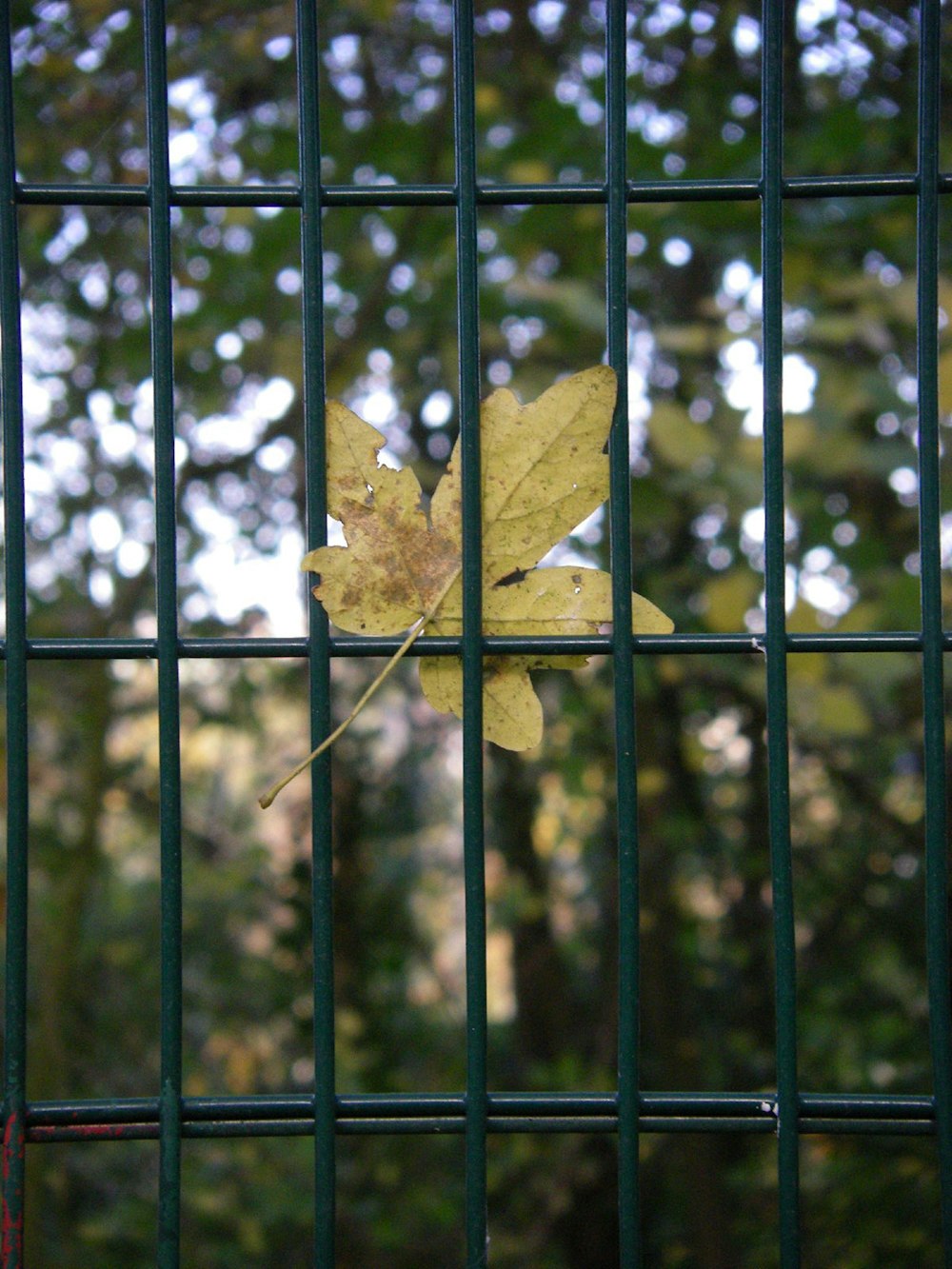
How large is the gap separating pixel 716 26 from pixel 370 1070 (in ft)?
7.72

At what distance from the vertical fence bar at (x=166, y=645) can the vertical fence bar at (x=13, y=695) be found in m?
0.07

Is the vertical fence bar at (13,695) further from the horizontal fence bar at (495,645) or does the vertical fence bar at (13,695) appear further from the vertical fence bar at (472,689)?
the vertical fence bar at (472,689)

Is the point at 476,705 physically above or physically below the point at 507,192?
below

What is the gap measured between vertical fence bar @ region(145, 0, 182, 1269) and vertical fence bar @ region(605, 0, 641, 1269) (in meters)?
0.23

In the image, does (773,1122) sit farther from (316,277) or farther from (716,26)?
(716,26)

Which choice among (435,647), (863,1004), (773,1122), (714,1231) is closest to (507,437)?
(435,647)

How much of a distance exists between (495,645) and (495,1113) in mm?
250

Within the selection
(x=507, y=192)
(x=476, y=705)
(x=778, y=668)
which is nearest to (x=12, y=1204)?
(x=476, y=705)

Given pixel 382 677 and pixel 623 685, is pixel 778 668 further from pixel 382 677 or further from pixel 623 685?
pixel 382 677

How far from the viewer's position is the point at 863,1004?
2479mm

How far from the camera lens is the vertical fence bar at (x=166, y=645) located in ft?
1.88

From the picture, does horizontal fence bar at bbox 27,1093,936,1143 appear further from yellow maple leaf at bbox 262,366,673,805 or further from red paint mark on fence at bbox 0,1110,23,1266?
yellow maple leaf at bbox 262,366,673,805

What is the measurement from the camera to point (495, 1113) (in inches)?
23.0

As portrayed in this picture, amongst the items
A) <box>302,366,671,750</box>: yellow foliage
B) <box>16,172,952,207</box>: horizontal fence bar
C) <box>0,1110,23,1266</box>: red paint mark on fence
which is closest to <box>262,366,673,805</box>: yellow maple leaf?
<box>302,366,671,750</box>: yellow foliage
